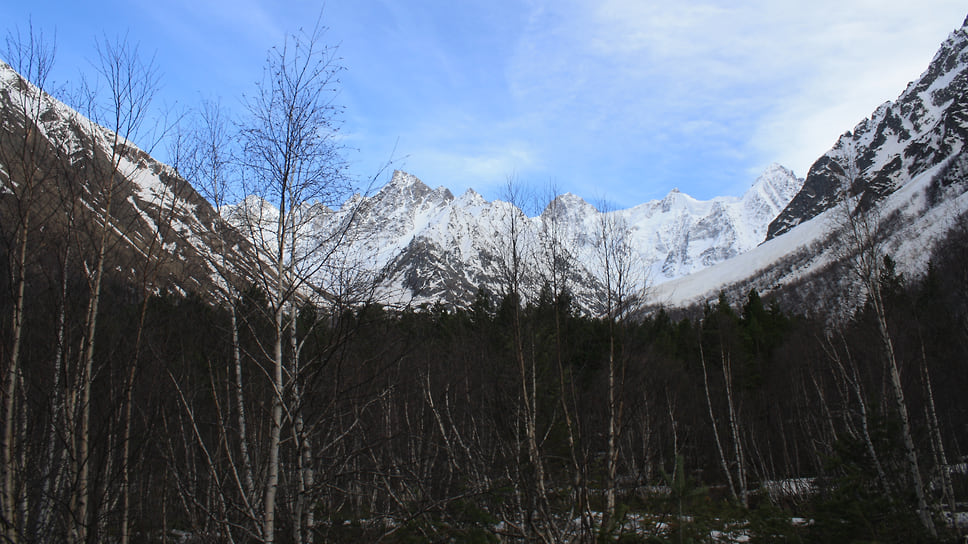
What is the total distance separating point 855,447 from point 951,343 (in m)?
20.1

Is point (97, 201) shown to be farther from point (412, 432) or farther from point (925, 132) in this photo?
point (925, 132)

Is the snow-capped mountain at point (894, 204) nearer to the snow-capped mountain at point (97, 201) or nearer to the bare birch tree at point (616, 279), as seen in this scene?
the bare birch tree at point (616, 279)

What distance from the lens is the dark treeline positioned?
4.96 metres

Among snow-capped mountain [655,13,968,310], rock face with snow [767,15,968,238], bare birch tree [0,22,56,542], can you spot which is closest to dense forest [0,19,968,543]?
bare birch tree [0,22,56,542]

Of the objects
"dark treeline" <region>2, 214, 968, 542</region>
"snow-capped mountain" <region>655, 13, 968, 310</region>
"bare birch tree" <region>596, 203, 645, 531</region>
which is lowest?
"dark treeline" <region>2, 214, 968, 542</region>

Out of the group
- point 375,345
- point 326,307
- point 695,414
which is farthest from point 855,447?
point 695,414

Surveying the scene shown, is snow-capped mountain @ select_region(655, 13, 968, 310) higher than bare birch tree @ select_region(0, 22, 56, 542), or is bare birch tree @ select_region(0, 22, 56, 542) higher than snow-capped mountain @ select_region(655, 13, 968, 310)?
snow-capped mountain @ select_region(655, 13, 968, 310)

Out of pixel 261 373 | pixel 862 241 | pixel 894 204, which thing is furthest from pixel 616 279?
pixel 894 204

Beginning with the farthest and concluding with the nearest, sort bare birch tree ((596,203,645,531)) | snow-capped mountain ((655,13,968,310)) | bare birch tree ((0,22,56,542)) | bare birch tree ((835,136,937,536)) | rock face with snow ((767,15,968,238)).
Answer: rock face with snow ((767,15,968,238))
snow-capped mountain ((655,13,968,310))
bare birch tree ((835,136,937,536))
bare birch tree ((596,203,645,531))
bare birch tree ((0,22,56,542))

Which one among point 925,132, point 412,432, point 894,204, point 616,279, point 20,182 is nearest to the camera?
point 20,182

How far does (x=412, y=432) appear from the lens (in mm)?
12797

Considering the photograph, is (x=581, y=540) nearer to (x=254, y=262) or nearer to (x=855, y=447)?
(x=254, y=262)

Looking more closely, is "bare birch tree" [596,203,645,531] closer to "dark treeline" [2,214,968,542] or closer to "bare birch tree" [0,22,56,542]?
"dark treeline" [2,214,968,542]

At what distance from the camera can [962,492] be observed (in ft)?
61.4
